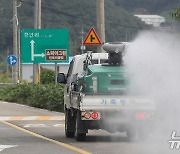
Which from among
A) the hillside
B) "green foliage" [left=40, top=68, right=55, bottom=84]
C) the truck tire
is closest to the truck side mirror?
the truck tire

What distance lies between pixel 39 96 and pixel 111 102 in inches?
790

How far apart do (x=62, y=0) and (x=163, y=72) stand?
223 feet

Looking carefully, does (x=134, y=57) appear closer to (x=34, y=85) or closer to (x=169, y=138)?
(x=169, y=138)

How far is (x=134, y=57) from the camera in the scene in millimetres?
18281

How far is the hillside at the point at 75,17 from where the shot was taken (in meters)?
86.8

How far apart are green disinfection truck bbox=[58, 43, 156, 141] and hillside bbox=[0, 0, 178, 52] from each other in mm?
63953

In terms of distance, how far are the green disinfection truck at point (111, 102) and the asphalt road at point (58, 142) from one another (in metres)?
0.44

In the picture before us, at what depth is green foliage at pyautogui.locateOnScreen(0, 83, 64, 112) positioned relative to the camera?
3525 cm

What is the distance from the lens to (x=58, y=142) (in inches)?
766

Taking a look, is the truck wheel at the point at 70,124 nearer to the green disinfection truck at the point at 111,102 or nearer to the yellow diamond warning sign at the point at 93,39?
the green disinfection truck at the point at 111,102

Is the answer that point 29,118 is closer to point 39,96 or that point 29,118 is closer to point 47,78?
point 39,96

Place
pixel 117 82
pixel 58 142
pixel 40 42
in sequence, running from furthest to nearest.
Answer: pixel 40 42 < pixel 58 142 < pixel 117 82

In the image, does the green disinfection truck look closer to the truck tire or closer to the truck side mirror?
the truck tire

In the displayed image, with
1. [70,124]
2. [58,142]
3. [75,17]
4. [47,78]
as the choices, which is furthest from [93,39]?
[75,17]
